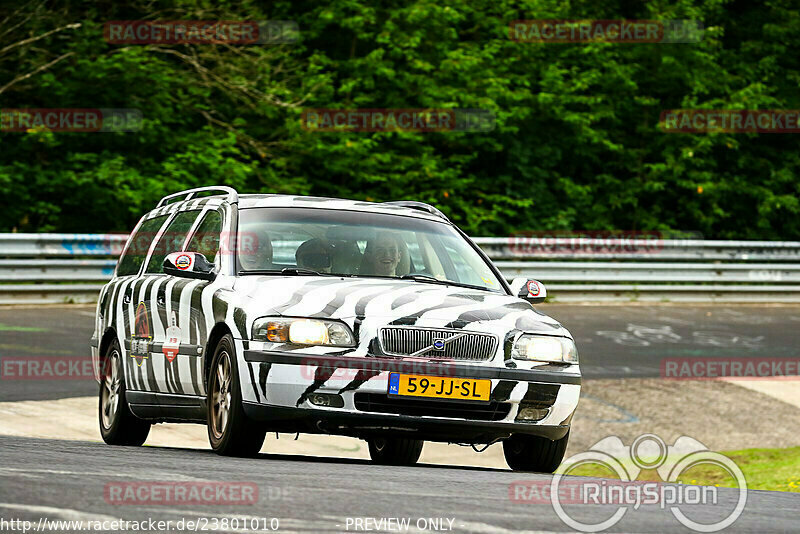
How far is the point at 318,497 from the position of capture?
19.6 feet

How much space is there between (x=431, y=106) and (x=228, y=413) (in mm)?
18618

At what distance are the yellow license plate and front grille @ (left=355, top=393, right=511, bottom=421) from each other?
36 mm

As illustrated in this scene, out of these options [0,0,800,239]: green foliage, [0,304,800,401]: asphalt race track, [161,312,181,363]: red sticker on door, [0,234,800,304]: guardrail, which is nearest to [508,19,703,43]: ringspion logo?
[0,0,800,239]: green foliage

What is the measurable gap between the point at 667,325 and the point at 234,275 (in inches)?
523

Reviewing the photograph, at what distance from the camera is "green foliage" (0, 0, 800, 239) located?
76.7ft

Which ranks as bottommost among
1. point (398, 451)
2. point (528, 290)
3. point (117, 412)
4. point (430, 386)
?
point (398, 451)

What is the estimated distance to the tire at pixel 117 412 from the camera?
9.71 metres

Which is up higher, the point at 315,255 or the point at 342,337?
the point at 315,255

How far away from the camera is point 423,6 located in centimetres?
2600

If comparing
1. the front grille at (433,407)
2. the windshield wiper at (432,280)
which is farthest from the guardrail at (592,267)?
the front grille at (433,407)

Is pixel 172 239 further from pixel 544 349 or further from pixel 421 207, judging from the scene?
pixel 544 349

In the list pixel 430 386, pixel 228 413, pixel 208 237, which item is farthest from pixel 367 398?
pixel 208 237

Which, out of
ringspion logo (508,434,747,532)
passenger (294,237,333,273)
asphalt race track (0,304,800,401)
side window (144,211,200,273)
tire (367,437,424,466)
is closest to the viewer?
ringspion logo (508,434,747,532)

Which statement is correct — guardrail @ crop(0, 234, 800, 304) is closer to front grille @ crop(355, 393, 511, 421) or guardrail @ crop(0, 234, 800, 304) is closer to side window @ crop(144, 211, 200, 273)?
side window @ crop(144, 211, 200, 273)
